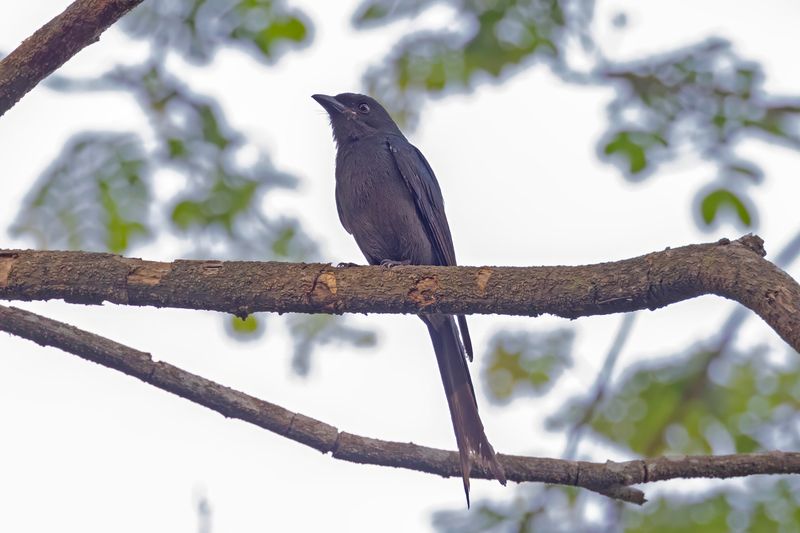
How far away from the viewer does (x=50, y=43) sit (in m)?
3.95

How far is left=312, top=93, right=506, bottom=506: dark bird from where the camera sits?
5.69 metres

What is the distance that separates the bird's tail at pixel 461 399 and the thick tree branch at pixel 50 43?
2428 mm

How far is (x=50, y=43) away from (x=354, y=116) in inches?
117

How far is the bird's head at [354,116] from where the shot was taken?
6.62 meters

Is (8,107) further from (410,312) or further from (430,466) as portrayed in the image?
(430,466)

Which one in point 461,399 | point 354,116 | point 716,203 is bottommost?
point 461,399

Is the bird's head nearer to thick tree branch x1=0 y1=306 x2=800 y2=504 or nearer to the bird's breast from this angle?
the bird's breast

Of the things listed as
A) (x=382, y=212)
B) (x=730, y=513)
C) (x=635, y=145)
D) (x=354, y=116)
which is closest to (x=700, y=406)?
(x=730, y=513)

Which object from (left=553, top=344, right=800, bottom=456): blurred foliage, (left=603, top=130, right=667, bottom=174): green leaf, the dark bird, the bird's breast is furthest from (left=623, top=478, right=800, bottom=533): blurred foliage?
the bird's breast

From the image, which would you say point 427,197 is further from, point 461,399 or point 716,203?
point 716,203

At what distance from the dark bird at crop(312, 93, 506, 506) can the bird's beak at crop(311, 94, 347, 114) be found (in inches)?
9.5

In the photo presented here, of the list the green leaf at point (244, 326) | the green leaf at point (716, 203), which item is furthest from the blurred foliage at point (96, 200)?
the green leaf at point (716, 203)

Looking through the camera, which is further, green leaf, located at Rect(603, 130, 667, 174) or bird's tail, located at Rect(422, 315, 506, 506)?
green leaf, located at Rect(603, 130, 667, 174)

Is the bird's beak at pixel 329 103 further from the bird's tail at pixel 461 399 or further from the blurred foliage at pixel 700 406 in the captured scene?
the blurred foliage at pixel 700 406
